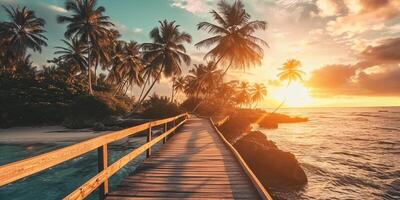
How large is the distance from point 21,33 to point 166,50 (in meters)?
21.1

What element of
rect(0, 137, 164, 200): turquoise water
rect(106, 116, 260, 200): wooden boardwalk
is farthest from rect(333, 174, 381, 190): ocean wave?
rect(0, 137, 164, 200): turquoise water

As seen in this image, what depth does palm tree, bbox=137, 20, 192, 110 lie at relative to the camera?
1348 inches

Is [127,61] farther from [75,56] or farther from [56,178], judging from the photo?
[56,178]

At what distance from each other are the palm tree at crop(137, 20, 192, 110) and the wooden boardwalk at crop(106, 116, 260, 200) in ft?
88.5

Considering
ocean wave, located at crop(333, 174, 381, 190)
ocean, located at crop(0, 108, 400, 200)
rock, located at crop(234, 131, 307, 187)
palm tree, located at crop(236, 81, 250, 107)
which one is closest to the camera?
ocean, located at crop(0, 108, 400, 200)

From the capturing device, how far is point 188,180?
5.48m

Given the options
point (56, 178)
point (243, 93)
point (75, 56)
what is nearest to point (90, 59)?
point (75, 56)

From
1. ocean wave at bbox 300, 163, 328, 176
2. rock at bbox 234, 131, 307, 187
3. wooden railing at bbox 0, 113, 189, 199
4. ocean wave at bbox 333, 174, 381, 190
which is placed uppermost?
wooden railing at bbox 0, 113, 189, 199

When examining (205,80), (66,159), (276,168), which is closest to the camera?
(66,159)

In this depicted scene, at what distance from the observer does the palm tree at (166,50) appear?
3425cm

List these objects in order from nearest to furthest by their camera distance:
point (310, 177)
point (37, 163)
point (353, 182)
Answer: point (37, 163) → point (353, 182) → point (310, 177)

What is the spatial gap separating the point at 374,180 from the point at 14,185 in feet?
56.2

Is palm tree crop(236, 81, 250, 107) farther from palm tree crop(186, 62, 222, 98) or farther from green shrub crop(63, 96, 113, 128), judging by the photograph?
green shrub crop(63, 96, 113, 128)

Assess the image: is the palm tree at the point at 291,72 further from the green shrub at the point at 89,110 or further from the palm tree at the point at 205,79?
the green shrub at the point at 89,110
